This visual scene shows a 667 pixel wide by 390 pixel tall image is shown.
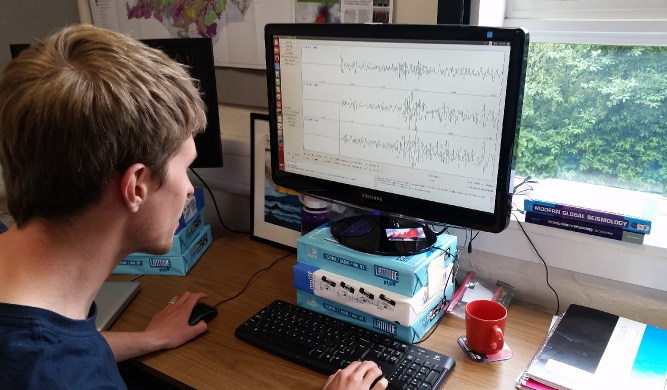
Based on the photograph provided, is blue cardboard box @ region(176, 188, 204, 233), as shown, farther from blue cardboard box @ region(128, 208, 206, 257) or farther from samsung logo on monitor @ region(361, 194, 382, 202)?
samsung logo on monitor @ region(361, 194, 382, 202)

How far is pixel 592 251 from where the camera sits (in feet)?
3.63

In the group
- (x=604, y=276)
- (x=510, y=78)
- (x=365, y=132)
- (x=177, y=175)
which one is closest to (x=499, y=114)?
(x=510, y=78)

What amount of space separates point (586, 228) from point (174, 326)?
87 centimetres

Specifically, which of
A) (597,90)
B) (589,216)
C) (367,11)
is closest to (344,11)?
(367,11)

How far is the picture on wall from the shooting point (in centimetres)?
145

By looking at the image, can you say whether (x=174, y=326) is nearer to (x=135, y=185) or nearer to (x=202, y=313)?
(x=202, y=313)

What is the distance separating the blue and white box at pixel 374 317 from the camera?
1024mm

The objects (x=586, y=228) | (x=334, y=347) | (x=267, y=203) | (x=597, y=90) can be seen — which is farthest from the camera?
(x=267, y=203)

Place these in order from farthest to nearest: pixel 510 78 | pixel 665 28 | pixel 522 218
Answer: pixel 522 218 → pixel 665 28 → pixel 510 78

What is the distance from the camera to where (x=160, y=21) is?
1.72 m

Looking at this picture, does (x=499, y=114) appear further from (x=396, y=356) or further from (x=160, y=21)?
(x=160, y=21)

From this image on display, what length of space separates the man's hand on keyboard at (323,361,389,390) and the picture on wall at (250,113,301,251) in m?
0.57

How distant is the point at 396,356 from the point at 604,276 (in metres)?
0.50

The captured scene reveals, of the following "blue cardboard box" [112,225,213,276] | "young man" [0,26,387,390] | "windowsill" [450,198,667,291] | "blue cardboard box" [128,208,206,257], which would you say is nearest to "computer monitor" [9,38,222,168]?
"blue cardboard box" [128,208,206,257]
